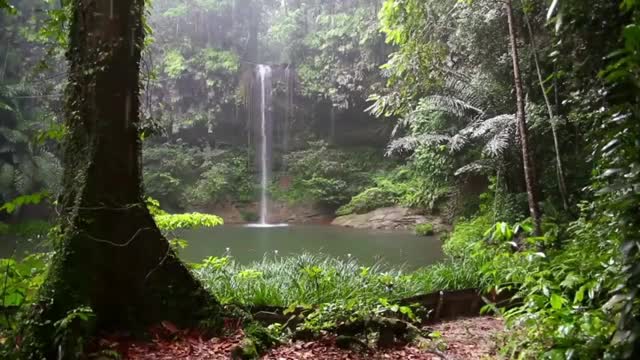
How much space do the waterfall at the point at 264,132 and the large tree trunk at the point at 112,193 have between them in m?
17.7

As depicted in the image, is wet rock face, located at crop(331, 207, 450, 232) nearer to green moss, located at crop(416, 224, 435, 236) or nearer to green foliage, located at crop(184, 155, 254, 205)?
green moss, located at crop(416, 224, 435, 236)

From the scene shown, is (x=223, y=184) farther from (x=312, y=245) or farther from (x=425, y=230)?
(x=425, y=230)

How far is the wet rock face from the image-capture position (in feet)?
48.6

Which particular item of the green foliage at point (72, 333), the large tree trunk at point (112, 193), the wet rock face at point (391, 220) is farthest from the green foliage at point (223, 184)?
the green foliage at point (72, 333)

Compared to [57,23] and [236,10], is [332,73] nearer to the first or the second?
[236,10]

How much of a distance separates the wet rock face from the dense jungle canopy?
91 millimetres

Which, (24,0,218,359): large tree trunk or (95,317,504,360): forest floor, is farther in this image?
(24,0,218,359): large tree trunk

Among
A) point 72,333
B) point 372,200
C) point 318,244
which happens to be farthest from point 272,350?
point 372,200

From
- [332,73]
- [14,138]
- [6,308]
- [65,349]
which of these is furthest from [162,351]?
[332,73]

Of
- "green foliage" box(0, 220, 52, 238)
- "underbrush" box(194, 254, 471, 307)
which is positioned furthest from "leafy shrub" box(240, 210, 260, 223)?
"underbrush" box(194, 254, 471, 307)

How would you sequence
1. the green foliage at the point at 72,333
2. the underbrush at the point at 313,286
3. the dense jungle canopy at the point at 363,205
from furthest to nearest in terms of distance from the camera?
the underbrush at the point at 313,286, the green foliage at the point at 72,333, the dense jungle canopy at the point at 363,205

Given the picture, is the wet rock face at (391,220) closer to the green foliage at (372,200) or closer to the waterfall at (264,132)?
the green foliage at (372,200)

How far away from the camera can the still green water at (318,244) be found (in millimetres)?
10359

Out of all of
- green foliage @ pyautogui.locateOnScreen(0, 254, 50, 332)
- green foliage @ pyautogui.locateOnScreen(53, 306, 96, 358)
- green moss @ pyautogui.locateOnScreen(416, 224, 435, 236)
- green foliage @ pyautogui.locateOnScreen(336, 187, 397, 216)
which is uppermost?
green foliage @ pyautogui.locateOnScreen(0, 254, 50, 332)
